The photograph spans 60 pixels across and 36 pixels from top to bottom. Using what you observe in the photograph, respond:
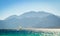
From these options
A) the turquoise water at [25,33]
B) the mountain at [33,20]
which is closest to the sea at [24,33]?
the turquoise water at [25,33]

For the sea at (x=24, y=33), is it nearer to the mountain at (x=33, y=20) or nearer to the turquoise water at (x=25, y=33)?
the turquoise water at (x=25, y=33)

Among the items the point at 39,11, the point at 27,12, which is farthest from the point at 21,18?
the point at 39,11

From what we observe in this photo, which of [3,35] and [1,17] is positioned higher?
[1,17]

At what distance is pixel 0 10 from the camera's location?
3.35 m

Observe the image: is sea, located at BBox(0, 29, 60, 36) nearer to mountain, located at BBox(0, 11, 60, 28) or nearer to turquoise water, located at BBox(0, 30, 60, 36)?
turquoise water, located at BBox(0, 30, 60, 36)

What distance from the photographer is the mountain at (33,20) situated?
3295 mm

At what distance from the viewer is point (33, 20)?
335cm

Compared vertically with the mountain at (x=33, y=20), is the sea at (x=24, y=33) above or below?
below

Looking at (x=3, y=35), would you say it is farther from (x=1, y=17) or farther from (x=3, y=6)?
(x=3, y=6)

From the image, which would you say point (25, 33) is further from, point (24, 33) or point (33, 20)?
point (33, 20)

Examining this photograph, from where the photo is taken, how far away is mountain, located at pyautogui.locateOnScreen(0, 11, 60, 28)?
3.29 m

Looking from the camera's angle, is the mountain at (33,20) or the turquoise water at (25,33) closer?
the mountain at (33,20)

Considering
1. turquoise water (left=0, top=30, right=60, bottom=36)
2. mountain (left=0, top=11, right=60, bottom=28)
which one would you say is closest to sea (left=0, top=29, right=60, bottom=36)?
turquoise water (left=0, top=30, right=60, bottom=36)

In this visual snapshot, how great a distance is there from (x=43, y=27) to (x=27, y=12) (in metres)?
0.48
